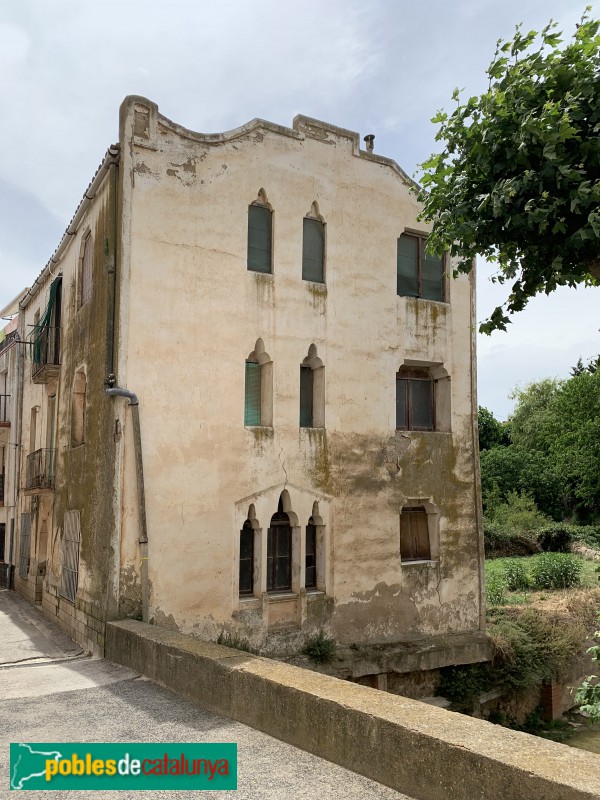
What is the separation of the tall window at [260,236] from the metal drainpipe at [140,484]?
3.42 metres

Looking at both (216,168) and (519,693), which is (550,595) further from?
(216,168)

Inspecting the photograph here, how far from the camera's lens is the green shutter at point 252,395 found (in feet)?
42.6

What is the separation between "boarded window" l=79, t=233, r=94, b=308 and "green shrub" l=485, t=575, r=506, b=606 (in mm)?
12122

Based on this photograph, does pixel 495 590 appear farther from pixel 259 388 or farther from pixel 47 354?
pixel 47 354

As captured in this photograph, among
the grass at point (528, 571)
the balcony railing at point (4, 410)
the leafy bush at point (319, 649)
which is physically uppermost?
the balcony railing at point (4, 410)

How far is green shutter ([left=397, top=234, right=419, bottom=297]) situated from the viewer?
1502 cm

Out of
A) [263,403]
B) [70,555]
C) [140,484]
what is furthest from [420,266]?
[70,555]

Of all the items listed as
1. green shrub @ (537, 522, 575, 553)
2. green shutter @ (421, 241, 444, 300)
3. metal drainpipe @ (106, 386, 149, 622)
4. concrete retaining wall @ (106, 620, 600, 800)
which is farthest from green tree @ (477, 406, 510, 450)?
concrete retaining wall @ (106, 620, 600, 800)

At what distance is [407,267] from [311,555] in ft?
20.4

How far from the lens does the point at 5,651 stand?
40.8ft

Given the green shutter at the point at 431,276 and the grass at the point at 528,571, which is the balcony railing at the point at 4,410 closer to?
the green shutter at the point at 431,276

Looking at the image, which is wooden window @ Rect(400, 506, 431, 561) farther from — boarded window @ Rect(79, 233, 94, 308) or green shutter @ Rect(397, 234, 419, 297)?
boarded window @ Rect(79, 233, 94, 308)

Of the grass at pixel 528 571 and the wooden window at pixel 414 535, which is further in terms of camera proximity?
the grass at pixel 528 571

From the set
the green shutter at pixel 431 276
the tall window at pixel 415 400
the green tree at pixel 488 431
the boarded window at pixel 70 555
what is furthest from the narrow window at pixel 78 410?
the green tree at pixel 488 431
